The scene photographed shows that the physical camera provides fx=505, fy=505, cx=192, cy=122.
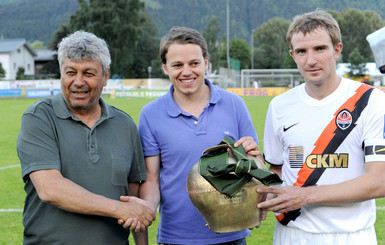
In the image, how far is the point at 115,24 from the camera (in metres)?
67.8

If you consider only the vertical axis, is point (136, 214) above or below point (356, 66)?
below

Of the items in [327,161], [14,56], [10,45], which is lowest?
[327,161]

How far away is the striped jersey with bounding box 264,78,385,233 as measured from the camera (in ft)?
9.89

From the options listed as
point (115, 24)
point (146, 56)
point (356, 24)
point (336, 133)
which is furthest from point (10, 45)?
point (336, 133)

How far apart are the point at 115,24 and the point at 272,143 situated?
218 ft

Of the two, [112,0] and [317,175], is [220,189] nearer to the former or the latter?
[317,175]

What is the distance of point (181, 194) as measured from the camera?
3.56 m

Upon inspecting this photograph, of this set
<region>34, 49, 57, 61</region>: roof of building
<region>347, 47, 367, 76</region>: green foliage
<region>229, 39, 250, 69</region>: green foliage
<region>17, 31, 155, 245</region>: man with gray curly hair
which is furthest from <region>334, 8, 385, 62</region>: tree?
<region>17, 31, 155, 245</region>: man with gray curly hair

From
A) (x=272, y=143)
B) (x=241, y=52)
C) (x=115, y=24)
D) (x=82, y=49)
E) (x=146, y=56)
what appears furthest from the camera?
(x=241, y=52)

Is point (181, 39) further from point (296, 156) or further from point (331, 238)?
point (331, 238)

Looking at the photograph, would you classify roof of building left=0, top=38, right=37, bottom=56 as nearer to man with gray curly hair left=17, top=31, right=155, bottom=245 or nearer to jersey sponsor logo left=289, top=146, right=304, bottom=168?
man with gray curly hair left=17, top=31, right=155, bottom=245

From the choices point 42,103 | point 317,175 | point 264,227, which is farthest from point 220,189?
point 264,227

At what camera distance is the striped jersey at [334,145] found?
3.02m

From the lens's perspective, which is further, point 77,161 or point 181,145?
point 181,145
